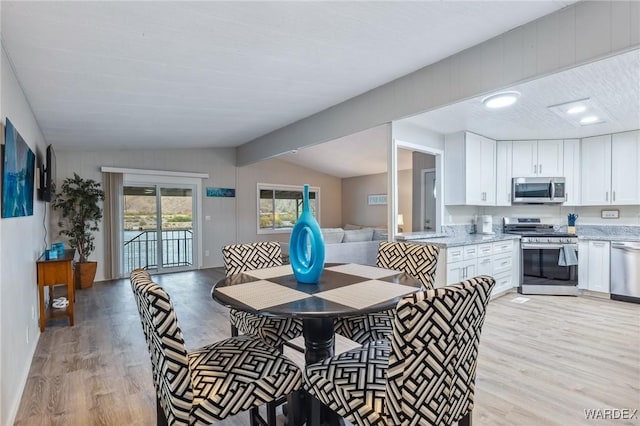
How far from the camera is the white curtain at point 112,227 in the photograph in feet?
19.5

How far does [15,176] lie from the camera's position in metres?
2.17

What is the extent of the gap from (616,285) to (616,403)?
114 inches

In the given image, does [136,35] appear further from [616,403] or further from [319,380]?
[616,403]

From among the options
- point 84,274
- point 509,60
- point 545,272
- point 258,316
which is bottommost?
point 84,274

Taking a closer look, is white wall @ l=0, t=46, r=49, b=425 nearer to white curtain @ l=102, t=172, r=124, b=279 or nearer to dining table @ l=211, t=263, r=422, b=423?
dining table @ l=211, t=263, r=422, b=423

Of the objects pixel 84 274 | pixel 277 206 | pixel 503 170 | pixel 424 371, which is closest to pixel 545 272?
pixel 503 170

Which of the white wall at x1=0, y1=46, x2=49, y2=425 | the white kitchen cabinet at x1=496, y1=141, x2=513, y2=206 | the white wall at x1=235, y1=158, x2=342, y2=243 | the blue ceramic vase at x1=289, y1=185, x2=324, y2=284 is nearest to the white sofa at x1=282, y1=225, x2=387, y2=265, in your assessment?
the white kitchen cabinet at x1=496, y1=141, x2=513, y2=206

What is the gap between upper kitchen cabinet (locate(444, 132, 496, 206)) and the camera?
446 cm

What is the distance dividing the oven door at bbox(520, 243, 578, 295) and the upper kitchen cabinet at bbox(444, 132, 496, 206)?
86 cm

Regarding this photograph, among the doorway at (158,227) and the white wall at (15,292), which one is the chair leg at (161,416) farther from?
the doorway at (158,227)

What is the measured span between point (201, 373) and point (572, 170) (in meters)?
5.48

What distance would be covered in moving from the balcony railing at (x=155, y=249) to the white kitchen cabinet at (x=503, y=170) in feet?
18.8

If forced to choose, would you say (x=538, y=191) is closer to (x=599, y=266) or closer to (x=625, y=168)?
(x=625, y=168)

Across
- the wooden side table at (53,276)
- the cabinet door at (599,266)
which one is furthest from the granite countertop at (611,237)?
the wooden side table at (53,276)
